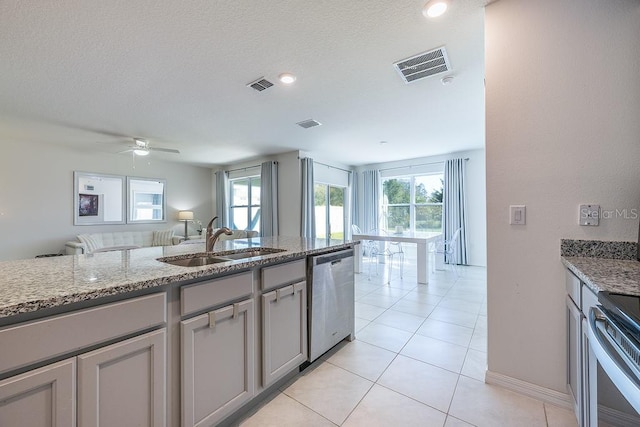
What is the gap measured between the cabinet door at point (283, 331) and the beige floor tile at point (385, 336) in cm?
80

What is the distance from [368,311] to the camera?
10.6 ft

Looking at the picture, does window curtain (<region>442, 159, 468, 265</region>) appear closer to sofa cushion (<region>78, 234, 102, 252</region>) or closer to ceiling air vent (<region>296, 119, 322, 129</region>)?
ceiling air vent (<region>296, 119, 322, 129</region>)

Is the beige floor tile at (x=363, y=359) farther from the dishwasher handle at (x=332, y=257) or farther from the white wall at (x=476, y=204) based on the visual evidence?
the white wall at (x=476, y=204)

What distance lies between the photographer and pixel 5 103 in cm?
303

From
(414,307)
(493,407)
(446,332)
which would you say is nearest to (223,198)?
(414,307)

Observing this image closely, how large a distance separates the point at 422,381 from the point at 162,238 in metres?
5.96

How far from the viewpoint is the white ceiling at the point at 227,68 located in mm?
1742

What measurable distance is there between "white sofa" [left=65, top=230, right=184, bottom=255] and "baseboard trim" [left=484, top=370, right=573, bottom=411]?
5.30 metres

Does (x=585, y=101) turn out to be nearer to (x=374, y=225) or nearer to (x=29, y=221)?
(x=374, y=225)

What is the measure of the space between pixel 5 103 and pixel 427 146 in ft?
20.0

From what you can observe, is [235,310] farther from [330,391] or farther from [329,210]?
[329,210]

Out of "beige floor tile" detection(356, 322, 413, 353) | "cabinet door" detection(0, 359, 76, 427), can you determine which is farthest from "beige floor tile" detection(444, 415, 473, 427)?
"cabinet door" detection(0, 359, 76, 427)

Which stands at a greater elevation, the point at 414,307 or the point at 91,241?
the point at 91,241

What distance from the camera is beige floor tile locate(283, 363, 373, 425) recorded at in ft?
5.31
